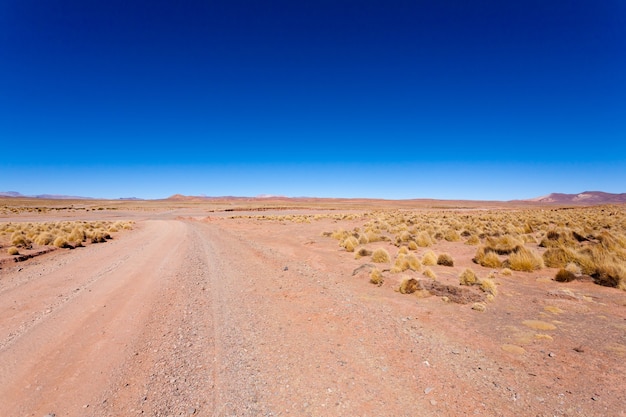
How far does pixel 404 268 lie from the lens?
36.5 feet

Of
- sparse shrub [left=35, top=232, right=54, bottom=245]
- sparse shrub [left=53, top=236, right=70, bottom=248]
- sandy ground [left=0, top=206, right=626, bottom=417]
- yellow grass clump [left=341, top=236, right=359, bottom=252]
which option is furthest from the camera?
sparse shrub [left=35, top=232, right=54, bottom=245]

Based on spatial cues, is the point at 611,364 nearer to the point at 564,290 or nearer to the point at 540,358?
the point at 540,358

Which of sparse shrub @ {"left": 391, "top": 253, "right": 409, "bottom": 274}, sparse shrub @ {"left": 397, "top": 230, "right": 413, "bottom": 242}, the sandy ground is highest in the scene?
sparse shrub @ {"left": 397, "top": 230, "right": 413, "bottom": 242}

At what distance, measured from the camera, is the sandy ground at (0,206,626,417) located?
149 inches

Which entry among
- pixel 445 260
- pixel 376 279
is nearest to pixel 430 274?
pixel 376 279

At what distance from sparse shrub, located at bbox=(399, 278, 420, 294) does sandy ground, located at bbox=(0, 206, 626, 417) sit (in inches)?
11.9

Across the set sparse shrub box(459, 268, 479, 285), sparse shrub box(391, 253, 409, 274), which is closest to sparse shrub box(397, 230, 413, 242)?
sparse shrub box(391, 253, 409, 274)

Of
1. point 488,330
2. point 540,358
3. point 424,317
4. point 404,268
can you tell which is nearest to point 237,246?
point 404,268

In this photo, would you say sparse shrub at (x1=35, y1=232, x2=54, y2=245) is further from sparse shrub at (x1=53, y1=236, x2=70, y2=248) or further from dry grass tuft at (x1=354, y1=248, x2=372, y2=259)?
dry grass tuft at (x1=354, y1=248, x2=372, y2=259)

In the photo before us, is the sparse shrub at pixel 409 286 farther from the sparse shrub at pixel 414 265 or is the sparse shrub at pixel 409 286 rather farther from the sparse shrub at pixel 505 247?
the sparse shrub at pixel 505 247

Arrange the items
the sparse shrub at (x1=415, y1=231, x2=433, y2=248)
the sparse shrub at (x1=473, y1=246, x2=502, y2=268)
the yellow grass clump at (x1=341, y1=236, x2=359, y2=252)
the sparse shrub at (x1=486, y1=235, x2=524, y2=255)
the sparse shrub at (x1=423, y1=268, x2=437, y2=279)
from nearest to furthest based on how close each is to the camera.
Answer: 1. the sparse shrub at (x1=423, y1=268, x2=437, y2=279)
2. the sparse shrub at (x1=473, y1=246, x2=502, y2=268)
3. the sparse shrub at (x1=486, y1=235, x2=524, y2=255)
4. the yellow grass clump at (x1=341, y1=236, x2=359, y2=252)
5. the sparse shrub at (x1=415, y1=231, x2=433, y2=248)

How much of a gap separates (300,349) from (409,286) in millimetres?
4691

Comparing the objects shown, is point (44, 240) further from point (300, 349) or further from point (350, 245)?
point (300, 349)

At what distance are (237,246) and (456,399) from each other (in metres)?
14.9
